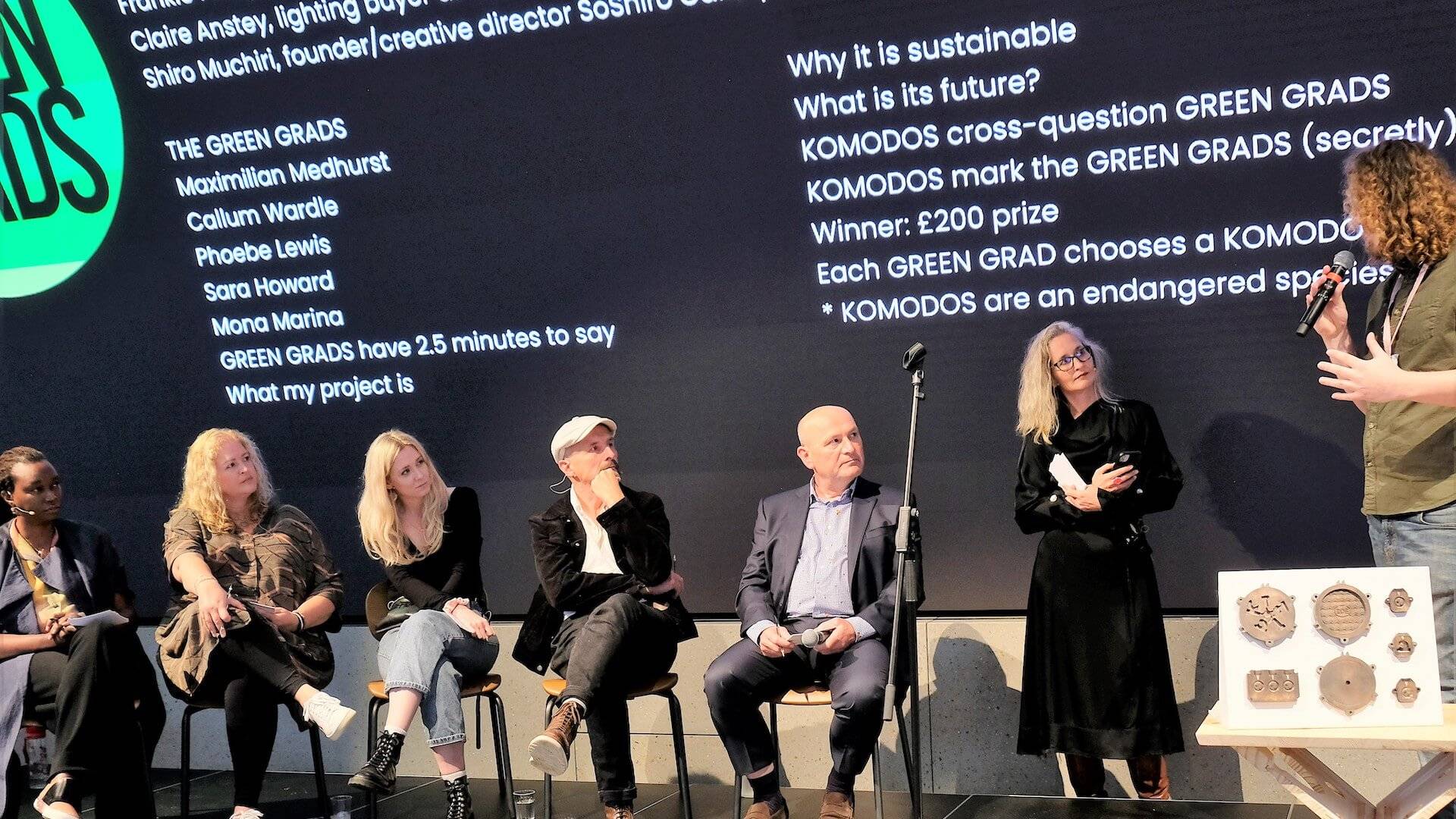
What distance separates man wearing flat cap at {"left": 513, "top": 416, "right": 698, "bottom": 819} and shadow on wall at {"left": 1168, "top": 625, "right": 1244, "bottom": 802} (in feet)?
5.18

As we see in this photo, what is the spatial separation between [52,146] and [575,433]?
2794mm

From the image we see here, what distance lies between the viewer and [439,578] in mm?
4664

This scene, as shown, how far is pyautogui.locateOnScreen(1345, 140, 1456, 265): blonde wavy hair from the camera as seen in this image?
3205 millimetres

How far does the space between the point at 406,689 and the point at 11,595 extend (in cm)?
144

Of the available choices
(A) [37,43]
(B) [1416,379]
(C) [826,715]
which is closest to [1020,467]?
(C) [826,715]

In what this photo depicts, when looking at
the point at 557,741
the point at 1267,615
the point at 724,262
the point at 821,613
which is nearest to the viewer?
the point at 1267,615

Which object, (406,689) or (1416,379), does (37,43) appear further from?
(1416,379)

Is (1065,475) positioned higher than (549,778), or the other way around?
(1065,475)

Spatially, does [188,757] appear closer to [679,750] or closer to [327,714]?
[327,714]

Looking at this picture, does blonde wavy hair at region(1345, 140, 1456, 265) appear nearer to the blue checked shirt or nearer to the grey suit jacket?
the grey suit jacket

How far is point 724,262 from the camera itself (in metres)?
5.00

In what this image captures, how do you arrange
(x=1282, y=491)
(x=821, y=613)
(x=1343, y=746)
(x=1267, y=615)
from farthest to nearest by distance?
(x=1282, y=491) < (x=821, y=613) < (x=1267, y=615) < (x=1343, y=746)

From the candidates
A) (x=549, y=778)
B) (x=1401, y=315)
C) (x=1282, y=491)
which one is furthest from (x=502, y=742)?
(x=1401, y=315)

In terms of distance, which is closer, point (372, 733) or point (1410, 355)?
point (1410, 355)
